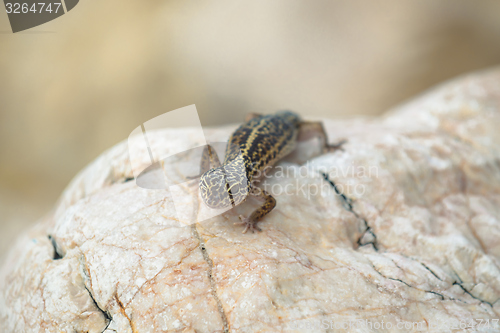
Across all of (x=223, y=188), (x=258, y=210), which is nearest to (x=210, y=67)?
(x=223, y=188)

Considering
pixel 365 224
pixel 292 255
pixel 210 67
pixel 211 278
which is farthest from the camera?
pixel 210 67

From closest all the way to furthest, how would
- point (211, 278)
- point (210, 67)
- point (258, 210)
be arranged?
point (211, 278) → point (258, 210) → point (210, 67)

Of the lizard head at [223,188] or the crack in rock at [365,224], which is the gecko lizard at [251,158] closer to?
the lizard head at [223,188]

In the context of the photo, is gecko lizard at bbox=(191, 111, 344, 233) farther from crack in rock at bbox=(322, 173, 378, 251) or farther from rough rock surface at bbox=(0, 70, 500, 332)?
crack in rock at bbox=(322, 173, 378, 251)

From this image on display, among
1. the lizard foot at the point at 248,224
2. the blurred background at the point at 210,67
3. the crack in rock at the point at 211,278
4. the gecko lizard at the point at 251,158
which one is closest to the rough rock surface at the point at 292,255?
the crack in rock at the point at 211,278

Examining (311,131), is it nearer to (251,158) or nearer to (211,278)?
(251,158)

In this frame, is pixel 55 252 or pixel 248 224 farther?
pixel 55 252

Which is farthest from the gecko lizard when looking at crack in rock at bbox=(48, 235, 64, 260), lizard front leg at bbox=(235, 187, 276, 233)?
crack in rock at bbox=(48, 235, 64, 260)
